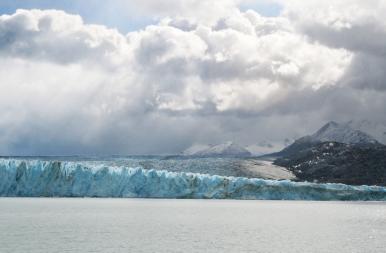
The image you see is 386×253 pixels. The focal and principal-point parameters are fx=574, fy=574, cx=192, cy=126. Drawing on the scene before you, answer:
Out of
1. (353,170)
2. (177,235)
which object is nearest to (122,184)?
(177,235)

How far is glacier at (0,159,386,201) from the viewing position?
283ft

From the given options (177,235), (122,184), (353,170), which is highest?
(353,170)

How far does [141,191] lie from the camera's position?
91.6 metres

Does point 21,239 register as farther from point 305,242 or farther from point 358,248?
point 358,248

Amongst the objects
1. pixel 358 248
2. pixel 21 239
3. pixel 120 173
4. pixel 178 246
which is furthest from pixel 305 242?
pixel 120 173

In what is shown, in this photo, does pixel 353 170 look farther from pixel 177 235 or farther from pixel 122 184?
pixel 177 235

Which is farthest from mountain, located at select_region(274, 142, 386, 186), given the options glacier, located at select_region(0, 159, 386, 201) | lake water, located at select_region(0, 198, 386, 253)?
lake water, located at select_region(0, 198, 386, 253)

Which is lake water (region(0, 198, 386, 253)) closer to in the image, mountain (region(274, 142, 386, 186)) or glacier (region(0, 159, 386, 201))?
glacier (region(0, 159, 386, 201))

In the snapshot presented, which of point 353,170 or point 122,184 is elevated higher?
point 353,170

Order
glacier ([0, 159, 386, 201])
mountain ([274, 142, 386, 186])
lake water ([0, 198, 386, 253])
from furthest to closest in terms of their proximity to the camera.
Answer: mountain ([274, 142, 386, 186]) → glacier ([0, 159, 386, 201]) → lake water ([0, 198, 386, 253])

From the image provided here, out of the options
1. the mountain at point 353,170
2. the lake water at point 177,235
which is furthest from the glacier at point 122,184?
the mountain at point 353,170

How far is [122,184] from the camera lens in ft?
295

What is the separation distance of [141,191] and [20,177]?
61.2ft

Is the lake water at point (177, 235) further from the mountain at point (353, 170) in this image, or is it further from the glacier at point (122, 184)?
the mountain at point (353, 170)
